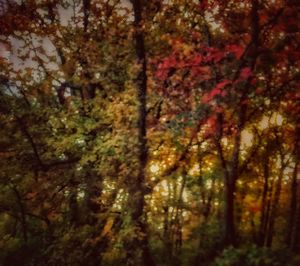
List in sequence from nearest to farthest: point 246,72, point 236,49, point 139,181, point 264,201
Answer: point 246,72, point 139,181, point 236,49, point 264,201

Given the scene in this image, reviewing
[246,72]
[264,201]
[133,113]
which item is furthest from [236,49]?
[264,201]

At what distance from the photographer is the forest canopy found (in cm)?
1029

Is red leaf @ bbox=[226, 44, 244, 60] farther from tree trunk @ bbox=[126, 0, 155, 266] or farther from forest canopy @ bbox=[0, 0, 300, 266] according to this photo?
tree trunk @ bbox=[126, 0, 155, 266]

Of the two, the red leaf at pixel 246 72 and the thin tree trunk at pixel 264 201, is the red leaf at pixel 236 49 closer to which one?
the red leaf at pixel 246 72

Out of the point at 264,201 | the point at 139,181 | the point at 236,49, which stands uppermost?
the point at 236,49

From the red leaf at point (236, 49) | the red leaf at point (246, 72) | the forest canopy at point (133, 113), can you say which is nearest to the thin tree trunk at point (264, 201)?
the forest canopy at point (133, 113)

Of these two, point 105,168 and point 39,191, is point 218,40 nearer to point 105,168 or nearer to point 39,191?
point 105,168

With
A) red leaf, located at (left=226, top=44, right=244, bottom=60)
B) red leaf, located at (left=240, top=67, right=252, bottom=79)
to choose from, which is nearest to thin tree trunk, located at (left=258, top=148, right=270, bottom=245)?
red leaf, located at (left=226, top=44, right=244, bottom=60)

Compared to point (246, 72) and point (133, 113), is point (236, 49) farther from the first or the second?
point (133, 113)

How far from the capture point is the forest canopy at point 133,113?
1029 cm

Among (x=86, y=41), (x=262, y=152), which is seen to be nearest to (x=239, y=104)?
(x=86, y=41)

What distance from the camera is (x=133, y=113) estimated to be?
37.0ft

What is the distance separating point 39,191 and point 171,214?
29.1ft

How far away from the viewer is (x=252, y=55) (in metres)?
9.33
